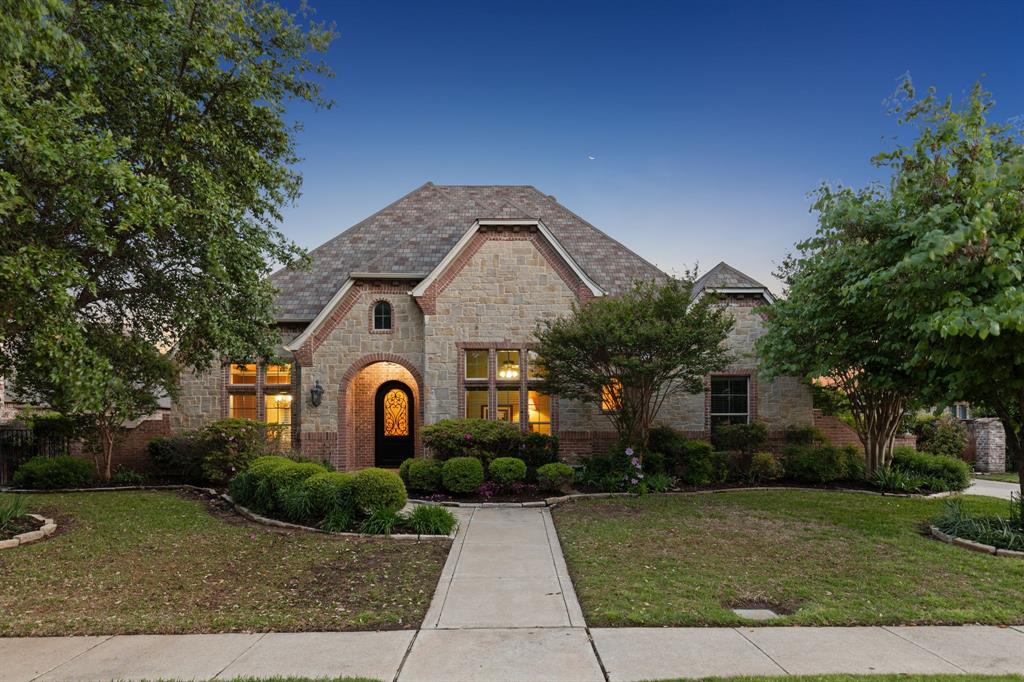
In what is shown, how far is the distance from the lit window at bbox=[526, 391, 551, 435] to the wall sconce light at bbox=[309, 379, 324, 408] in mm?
5865

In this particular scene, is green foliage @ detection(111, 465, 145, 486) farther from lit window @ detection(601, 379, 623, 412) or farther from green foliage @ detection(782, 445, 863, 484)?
green foliage @ detection(782, 445, 863, 484)

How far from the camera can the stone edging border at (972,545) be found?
287 inches

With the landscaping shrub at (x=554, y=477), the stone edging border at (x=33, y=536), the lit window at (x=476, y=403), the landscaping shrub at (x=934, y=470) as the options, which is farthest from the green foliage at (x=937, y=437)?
the stone edging border at (x=33, y=536)

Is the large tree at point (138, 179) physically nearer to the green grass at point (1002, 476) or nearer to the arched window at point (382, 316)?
the arched window at point (382, 316)

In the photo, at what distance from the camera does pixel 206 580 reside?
6.34 meters

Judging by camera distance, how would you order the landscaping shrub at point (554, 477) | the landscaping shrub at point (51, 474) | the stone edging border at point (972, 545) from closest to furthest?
the stone edging border at point (972, 545)
the landscaping shrub at point (554, 477)
the landscaping shrub at point (51, 474)

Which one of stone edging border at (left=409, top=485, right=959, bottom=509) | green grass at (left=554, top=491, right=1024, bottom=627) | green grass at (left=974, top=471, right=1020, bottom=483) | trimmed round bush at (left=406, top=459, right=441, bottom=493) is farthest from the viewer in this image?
green grass at (left=974, top=471, right=1020, bottom=483)

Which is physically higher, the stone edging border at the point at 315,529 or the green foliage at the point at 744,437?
the green foliage at the point at 744,437

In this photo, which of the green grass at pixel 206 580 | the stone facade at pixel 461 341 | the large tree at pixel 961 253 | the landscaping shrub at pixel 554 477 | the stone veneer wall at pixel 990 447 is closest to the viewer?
the green grass at pixel 206 580

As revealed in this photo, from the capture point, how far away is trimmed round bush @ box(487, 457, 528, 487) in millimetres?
11930

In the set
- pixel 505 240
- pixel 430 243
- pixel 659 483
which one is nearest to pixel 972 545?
pixel 659 483

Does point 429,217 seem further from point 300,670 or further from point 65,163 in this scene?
point 300,670

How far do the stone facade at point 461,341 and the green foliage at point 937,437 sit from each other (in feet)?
17.5

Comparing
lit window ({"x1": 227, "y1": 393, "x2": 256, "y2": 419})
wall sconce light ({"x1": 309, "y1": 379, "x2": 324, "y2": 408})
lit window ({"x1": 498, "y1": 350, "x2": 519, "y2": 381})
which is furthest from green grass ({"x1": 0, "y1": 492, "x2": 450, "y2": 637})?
lit window ({"x1": 498, "y1": 350, "x2": 519, "y2": 381})
